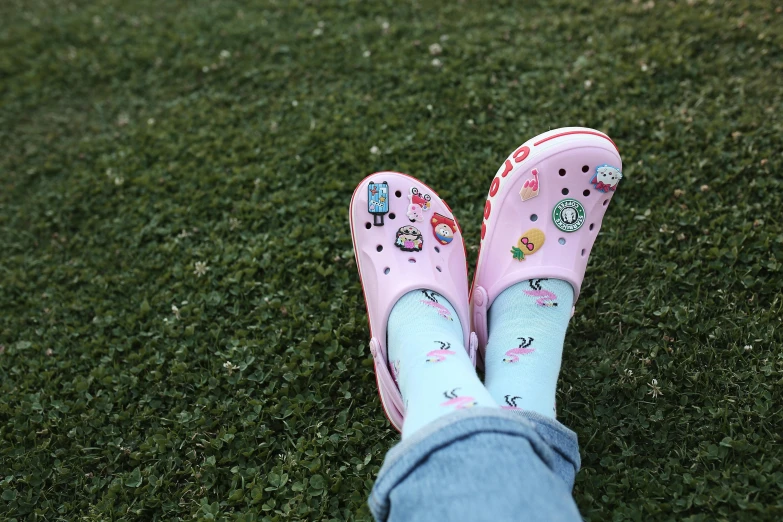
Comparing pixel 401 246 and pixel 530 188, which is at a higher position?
pixel 530 188

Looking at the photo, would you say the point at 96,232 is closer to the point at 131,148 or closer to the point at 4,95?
the point at 131,148

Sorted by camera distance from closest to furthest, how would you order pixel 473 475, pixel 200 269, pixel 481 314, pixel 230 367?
pixel 473 475, pixel 481 314, pixel 230 367, pixel 200 269

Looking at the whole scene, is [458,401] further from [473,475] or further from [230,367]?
[230,367]

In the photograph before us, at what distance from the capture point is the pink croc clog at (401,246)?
2.04 meters

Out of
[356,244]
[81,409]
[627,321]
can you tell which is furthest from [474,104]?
[81,409]

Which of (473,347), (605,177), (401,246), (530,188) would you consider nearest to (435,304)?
(473,347)

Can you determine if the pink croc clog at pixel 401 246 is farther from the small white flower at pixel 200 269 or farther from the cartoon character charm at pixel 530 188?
the small white flower at pixel 200 269

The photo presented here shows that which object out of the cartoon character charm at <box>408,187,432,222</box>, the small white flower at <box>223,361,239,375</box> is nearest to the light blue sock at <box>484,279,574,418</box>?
the cartoon character charm at <box>408,187,432,222</box>

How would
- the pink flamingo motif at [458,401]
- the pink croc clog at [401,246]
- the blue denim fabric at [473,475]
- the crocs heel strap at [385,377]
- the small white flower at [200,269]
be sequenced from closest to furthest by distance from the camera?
the blue denim fabric at [473,475]
the pink flamingo motif at [458,401]
the crocs heel strap at [385,377]
the pink croc clog at [401,246]
the small white flower at [200,269]

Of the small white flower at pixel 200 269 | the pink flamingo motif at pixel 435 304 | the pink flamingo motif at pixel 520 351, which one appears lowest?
the small white flower at pixel 200 269

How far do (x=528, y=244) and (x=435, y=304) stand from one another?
419 mm

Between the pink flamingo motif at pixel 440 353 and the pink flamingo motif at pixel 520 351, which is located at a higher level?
the pink flamingo motif at pixel 440 353

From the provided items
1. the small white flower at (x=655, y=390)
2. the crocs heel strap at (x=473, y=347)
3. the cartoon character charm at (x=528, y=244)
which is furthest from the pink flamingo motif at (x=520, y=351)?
the small white flower at (x=655, y=390)

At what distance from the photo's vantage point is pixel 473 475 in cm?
124
